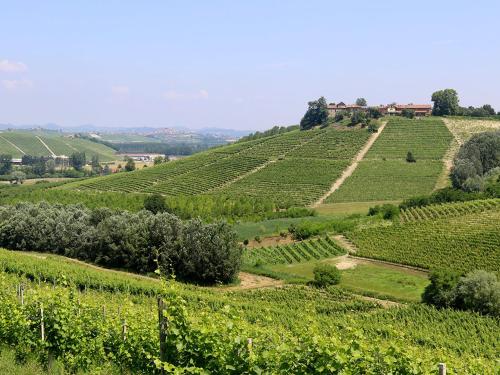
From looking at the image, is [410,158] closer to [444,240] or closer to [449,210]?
[449,210]

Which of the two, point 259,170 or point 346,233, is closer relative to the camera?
point 346,233

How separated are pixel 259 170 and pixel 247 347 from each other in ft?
340

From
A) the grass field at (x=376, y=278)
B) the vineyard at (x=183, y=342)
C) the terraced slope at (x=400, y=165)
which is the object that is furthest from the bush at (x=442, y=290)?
the terraced slope at (x=400, y=165)

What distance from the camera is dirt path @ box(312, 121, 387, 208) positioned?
92812mm

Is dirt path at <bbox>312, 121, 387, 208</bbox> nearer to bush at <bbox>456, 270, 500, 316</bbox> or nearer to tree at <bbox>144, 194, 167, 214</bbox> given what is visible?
tree at <bbox>144, 194, 167, 214</bbox>

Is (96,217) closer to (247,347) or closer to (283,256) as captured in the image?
(283,256)

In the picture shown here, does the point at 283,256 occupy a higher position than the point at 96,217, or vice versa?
the point at 96,217

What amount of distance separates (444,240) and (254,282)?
21.6 m

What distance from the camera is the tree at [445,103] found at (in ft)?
470

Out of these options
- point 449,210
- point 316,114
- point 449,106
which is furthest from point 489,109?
point 449,210

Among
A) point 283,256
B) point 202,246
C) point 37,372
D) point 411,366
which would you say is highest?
point 411,366

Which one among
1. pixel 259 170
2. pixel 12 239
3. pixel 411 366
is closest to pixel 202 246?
pixel 12 239

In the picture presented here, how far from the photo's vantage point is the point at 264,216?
259 ft

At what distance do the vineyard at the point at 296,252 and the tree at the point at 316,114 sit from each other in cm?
9371
